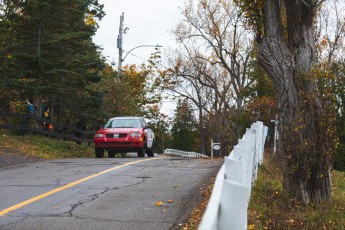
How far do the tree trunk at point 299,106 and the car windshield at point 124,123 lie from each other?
34.9 ft

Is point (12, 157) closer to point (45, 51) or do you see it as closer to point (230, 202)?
point (45, 51)

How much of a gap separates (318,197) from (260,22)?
3933 millimetres

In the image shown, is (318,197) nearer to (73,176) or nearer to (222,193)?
(73,176)

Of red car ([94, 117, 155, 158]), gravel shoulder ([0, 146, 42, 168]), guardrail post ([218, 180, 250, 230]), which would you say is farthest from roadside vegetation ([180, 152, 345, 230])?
red car ([94, 117, 155, 158])

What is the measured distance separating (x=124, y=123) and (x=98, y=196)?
1183 cm

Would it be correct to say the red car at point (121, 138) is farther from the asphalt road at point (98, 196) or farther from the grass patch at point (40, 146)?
the asphalt road at point (98, 196)

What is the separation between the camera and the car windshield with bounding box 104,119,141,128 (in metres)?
20.7

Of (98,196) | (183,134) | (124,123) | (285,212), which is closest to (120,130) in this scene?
(124,123)

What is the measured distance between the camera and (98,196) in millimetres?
9156

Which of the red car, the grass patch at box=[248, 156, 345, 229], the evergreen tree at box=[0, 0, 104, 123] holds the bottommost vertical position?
the grass patch at box=[248, 156, 345, 229]

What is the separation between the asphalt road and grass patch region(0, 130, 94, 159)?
5.00 meters

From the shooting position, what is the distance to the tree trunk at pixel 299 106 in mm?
10344

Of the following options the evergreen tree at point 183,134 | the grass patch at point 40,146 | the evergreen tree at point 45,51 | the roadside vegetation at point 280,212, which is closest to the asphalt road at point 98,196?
the roadside vegetation at point 280,212

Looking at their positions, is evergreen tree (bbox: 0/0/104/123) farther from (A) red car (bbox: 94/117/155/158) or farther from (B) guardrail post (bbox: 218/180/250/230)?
(B) guardrail post (bbox: 218/180/250/230)
